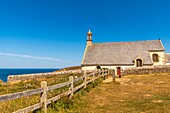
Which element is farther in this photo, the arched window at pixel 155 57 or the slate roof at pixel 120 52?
the arched window at pixel 155 57

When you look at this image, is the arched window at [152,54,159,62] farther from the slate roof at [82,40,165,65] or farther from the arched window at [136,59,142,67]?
the arched window at [136,59,142,67]

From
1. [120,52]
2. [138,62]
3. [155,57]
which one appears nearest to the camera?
[138,62]

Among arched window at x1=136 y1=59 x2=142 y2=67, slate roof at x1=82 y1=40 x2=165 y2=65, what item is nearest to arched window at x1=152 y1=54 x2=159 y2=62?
slate roof at x1=82 y1=40 x2=165 y2=65

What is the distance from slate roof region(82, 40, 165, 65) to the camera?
37312 mm

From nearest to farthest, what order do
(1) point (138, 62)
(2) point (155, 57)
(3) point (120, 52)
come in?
Result: (1) point (138, 62), (2) point (155, 57), (3) point (120, 52)

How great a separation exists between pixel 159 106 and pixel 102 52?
3215cm

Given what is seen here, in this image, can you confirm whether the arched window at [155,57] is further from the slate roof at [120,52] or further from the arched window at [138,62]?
the arched window at [138,62]

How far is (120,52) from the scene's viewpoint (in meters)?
39.2

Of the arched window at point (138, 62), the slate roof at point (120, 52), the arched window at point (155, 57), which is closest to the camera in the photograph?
the arched window at point (138, 62)

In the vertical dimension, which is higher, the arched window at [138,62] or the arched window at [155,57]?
the arched window at [155,57]

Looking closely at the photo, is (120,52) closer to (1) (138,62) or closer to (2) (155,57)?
(1) (138,62)

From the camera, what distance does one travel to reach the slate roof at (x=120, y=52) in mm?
37312

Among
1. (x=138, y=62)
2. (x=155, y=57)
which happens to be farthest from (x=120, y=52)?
(x=155, y=57)

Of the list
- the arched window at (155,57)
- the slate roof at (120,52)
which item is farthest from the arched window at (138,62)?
the arched window at (155,57)
